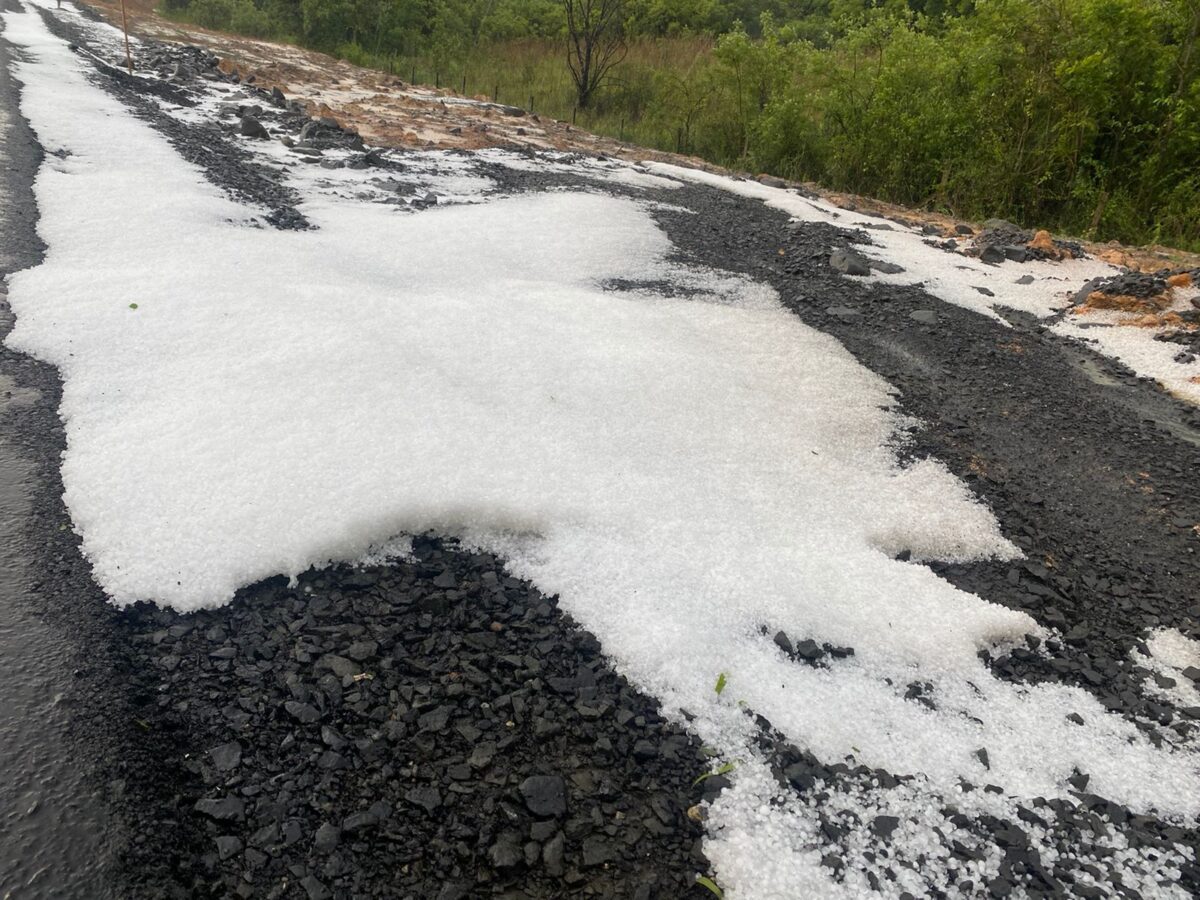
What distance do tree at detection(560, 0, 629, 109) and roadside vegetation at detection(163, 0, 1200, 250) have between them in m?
0.07

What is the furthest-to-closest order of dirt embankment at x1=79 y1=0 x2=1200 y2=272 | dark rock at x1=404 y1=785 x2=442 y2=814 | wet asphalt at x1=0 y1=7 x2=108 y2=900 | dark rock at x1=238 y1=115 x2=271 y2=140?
dark rock at x1=238 y1=115 x2=271 y2=140, dirt embankment at x1=79 y1=0 x2=1200 y2=272, dark rock at x1=404 y1=785 x2=442 y2=814, wet asphalt at x1=0 y1=7 x2=108 y2=900

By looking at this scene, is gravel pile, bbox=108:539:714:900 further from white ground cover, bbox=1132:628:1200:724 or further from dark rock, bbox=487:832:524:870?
white ground cover, bbox=1132:628:1200:724

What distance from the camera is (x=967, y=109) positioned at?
8742 mm

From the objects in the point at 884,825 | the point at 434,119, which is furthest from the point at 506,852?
the point at 434,119

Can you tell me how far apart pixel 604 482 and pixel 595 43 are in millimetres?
15516

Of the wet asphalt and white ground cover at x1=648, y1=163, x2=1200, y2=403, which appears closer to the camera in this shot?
the wet asphalt

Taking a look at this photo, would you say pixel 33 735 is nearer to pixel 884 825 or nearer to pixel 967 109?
pixel 884 825

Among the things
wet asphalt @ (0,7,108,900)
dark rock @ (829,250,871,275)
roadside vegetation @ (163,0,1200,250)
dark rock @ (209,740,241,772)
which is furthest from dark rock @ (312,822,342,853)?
roadside vegetation @ (163,0,1200,250)

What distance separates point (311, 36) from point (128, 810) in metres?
24.7

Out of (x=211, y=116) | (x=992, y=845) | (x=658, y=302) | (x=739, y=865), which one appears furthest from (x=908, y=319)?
(x=211, y=116)

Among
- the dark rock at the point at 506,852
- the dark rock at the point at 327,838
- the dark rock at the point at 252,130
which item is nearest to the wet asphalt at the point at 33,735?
the dark rock at the point at 327,838

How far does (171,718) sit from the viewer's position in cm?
193

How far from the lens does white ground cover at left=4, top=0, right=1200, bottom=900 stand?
211 centimetres

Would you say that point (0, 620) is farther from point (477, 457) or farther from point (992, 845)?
point (992, 845)
